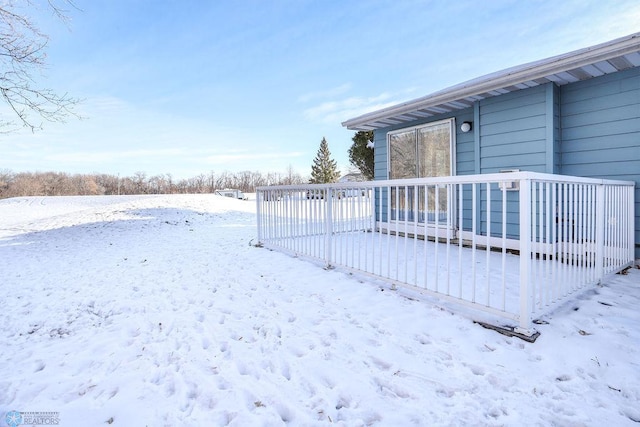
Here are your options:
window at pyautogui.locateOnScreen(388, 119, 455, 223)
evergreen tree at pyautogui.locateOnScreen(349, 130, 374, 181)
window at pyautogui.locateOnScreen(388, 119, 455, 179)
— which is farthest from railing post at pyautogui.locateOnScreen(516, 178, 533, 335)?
evergreen tree at pyautogui.locateOnScreen(349, 130, 374, 181)

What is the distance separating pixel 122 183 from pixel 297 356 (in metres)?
57.1

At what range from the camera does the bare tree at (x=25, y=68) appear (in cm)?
442

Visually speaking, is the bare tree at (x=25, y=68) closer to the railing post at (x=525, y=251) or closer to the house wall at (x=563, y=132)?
the railing post at (x=525, y=251)

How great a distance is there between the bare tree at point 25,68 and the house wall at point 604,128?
7.49m

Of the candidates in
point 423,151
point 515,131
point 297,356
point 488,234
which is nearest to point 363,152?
point 423,151

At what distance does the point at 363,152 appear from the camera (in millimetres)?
16609

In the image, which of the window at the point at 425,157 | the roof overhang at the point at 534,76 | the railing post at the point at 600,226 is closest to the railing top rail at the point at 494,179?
the railing post at the point at 600,226

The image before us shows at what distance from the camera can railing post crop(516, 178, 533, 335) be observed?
7.68ft

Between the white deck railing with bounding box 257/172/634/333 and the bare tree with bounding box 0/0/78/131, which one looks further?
the bare tree with bounding box 0/0/78/131

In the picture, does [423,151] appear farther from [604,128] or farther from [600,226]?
[600,226]

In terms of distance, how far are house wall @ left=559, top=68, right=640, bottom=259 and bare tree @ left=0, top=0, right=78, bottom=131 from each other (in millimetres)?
7492

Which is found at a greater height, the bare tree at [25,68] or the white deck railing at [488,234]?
the bare tree at [25,68]

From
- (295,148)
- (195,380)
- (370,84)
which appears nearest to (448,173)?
(195,380)

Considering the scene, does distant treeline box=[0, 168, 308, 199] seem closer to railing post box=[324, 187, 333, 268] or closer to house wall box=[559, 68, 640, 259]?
railing post box=[324, 187, 333, 268]
